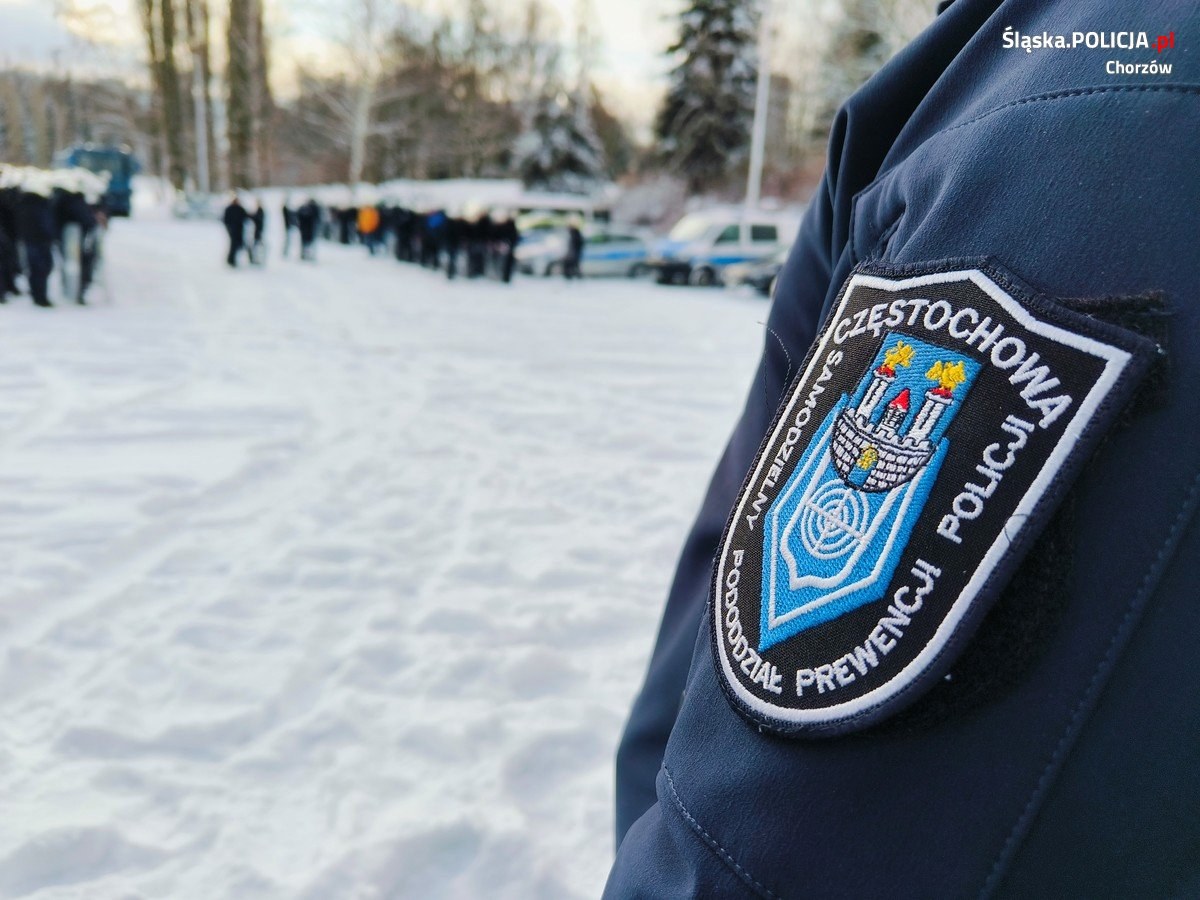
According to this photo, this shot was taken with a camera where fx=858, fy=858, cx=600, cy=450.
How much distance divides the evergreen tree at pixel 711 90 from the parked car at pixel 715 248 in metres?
13.7

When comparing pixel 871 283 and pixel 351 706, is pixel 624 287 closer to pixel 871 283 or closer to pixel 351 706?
pixel 351 706

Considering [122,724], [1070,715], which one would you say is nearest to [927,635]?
[1070,715]

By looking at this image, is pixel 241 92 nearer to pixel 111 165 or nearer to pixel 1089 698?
pixel 111 165

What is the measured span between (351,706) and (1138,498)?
2.40 metres

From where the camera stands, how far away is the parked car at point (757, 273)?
617 inches

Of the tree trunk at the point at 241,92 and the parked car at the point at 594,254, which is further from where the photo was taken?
the tree trunk at the point at 241,92

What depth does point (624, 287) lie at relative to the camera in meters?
17.2

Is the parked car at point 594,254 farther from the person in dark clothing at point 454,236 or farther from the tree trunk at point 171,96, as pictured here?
the tree trunk at point 171,96

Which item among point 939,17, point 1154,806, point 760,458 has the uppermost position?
point 939,17

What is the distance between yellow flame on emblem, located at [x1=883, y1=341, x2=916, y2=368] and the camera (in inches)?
22.4

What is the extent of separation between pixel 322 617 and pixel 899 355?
2833 millimetres

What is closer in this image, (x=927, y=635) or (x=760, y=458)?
(x=927, y=635)

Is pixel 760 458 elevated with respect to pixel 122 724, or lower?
elevated

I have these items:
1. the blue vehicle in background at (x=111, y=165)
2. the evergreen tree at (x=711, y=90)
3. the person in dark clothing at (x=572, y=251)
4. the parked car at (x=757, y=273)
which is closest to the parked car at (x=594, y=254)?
the person in dark clothing at (x=572, y=251)
